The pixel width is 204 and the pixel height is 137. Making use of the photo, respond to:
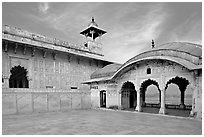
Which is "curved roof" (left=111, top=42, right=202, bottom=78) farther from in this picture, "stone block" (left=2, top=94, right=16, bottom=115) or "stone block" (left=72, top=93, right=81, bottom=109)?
"stone block" (left=2, top=94, right=16, bottom=115)

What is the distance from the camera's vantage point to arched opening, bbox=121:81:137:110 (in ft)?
58.7

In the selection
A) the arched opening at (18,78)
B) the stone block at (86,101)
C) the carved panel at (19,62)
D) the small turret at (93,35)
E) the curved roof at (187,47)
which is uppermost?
the small turret at (93,35)

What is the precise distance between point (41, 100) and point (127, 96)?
8.55 metres

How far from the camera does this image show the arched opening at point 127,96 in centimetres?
1789

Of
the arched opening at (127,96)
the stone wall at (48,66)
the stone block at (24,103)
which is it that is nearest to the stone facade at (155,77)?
the arched opening at (127,96)

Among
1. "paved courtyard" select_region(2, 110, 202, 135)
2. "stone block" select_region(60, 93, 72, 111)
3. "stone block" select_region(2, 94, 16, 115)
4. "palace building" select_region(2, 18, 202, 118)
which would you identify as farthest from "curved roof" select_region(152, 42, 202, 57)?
"stone block" select_region(2, 94, 16, 115)

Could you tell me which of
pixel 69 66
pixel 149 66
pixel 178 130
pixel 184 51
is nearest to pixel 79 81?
pixel 69 66

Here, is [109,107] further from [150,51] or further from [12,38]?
[12,38]

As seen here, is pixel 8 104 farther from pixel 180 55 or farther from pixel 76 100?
pixel 180 55

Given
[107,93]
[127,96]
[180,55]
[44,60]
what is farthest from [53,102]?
[180,55]

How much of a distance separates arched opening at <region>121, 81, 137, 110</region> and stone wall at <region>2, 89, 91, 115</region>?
387 cm

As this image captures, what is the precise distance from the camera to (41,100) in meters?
15.8

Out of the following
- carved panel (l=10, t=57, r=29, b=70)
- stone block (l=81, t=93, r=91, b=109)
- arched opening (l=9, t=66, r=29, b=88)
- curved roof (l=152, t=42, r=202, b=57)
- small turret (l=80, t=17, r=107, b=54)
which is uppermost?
small turret (l=80, t=17, r=107, b=54)

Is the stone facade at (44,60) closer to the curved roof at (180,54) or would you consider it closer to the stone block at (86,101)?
the stone block at (86,101)
